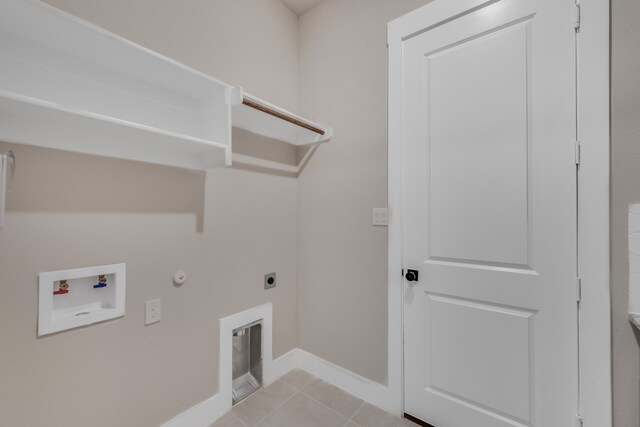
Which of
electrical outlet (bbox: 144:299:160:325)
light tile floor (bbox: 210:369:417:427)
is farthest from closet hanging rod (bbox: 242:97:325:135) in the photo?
light tile floor (bbox: 210:369:417:427)

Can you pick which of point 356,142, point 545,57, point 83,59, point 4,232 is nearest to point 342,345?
point 356,142

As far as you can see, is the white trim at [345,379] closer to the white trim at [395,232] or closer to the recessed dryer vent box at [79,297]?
the white trim at [395,232]

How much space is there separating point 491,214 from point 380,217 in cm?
61

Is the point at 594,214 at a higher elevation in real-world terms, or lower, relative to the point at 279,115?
lower

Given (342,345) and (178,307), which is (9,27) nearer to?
(178,307)

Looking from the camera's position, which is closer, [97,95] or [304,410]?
[97,95]

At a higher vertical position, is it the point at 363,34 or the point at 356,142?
the point at 363,34

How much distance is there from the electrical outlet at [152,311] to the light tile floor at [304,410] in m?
0.76

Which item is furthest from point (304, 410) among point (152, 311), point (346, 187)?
point (346, 187)

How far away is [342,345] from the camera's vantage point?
1955mm

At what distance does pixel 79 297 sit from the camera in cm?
120

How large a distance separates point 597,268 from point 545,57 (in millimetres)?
968

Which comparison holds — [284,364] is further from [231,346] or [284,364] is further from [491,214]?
[491,214]

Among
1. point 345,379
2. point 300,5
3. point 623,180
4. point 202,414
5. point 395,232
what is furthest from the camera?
point 300,5
